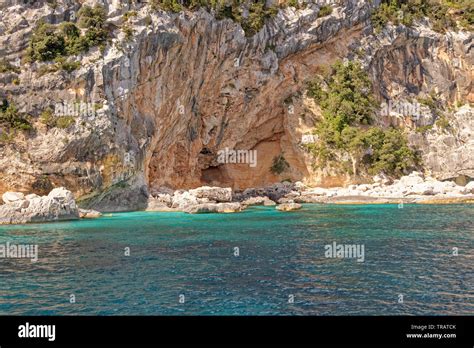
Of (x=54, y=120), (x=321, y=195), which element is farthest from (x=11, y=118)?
(x=321, y=195)

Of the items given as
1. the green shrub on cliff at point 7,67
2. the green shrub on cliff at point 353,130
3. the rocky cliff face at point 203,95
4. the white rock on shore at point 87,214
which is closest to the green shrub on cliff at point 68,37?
the rocky cliff face at point 203,95

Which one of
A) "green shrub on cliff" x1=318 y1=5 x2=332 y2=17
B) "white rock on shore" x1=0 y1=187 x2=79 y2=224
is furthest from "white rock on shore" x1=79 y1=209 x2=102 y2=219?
"green shrub on cliff" x1=318 y1=5 x2=332 y2=17

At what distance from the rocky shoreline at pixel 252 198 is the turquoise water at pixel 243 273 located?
7467mm

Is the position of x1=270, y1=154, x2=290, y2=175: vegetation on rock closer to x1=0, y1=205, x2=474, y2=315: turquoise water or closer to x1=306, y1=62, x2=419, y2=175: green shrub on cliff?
x1=306, y1=62, x2=419, y2=175: green shrub on cliff

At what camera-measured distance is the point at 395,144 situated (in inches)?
1940

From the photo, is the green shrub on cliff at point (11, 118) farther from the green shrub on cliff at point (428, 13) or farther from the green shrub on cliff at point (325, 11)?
the green shrub on cliff at point (428, 13)

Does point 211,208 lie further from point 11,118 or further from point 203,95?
point 203,95

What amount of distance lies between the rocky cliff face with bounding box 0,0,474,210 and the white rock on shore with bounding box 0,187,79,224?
4.33 m

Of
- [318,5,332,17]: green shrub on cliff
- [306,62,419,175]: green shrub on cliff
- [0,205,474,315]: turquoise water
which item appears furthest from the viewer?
[318,5,332,17]: green shrub on cliff

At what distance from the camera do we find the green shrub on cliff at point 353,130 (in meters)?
48.7

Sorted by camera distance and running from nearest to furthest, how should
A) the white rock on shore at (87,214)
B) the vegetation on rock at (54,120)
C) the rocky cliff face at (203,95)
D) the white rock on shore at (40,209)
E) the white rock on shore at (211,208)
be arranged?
the white rock on shore at (40,209)
the white rock on shore at (87,214)
the white rock on shore at (211,208)
the vegetation on rock at (54,120)
the rocky cliff face at (203,95)

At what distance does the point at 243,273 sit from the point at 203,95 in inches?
1490

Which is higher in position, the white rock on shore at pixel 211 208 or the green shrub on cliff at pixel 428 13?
the green shrub on cliff at pixel 428 13

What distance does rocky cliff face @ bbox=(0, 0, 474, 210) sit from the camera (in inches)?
1369
